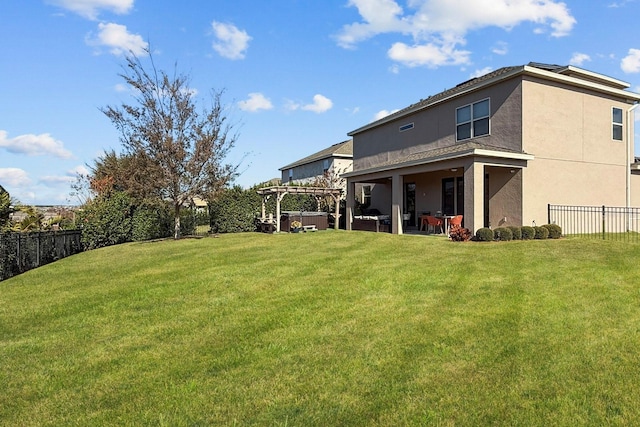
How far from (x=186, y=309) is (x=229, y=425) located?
11.2 ft

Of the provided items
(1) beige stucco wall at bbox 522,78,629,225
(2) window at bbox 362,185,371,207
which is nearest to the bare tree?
(2) window at bbox 362,185,371,207

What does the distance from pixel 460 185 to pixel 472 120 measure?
10.4 feet

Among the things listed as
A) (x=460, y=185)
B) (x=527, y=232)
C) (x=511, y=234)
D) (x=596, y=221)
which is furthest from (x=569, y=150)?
(x=511, y=234)

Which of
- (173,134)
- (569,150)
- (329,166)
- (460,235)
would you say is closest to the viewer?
(460,235)

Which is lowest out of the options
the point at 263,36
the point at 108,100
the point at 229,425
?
the point at 229,425

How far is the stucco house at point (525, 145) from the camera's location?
13883 millimetres

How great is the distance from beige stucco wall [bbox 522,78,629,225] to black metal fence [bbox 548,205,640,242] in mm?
289

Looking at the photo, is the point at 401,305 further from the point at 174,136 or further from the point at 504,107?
the point at 174,136

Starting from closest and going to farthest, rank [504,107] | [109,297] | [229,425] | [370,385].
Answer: [229,425] → [370,385] → [109,297] → [504,107]

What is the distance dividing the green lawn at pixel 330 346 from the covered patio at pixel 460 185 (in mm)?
5176

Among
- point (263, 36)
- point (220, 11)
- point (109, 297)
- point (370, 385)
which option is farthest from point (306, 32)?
point (370, 385)

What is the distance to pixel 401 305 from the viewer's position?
5.93 m

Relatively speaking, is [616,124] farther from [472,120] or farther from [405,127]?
[405,127]

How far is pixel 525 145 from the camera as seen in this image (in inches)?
550
